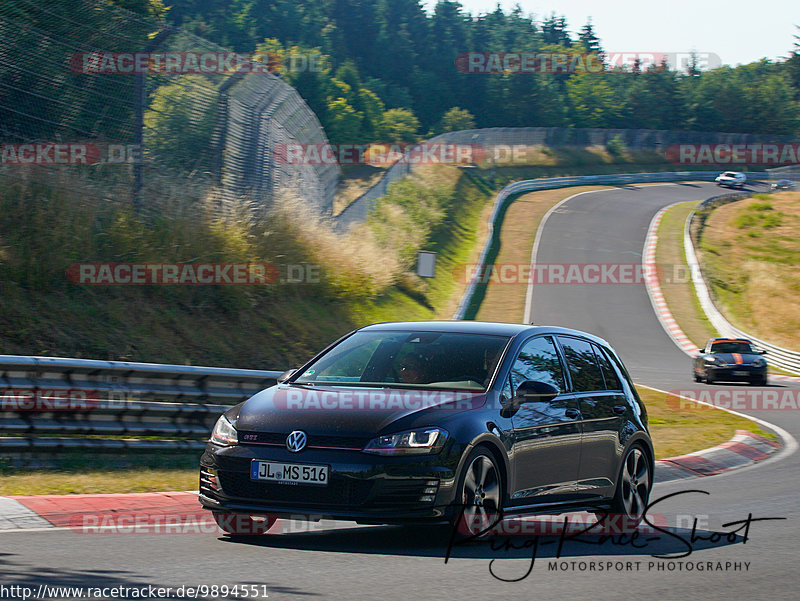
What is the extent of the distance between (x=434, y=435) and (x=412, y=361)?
3.91 feet

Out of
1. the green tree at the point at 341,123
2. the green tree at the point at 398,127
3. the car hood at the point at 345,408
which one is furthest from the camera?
the green tree at the point at 398,127

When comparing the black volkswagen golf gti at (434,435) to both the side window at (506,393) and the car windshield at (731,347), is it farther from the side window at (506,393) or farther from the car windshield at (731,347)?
the car windshield at (731,347)

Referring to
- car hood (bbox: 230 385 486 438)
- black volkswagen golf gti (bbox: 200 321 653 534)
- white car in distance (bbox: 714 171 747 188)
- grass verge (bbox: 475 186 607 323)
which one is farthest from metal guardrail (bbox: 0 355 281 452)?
white car in distance (bbox: 714 171 747 188)

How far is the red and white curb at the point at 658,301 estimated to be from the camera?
3511cm

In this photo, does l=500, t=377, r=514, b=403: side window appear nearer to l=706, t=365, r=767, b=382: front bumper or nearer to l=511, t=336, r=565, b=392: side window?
l=511, t=336, r=565, b=392: side window

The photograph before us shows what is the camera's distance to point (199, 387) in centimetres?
1095

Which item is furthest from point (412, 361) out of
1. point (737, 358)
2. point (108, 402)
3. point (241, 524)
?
point (737, 358)

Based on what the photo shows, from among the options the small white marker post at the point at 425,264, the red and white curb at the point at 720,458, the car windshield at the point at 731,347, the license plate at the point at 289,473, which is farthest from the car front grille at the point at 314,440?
the car windshield at the point at 731,347

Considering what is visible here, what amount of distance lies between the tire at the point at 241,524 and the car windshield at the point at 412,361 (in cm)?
104

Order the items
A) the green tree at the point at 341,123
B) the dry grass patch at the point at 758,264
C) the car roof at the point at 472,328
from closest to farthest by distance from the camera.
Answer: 1. the car roof at the point at 472,328
2. the dry grass patch at the point at 758,264
3. the green tree at the point at 341,123

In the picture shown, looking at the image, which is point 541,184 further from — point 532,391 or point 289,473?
point 289,473

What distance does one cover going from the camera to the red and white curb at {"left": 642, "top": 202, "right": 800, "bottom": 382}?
3511 cm

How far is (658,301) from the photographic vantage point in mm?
42625

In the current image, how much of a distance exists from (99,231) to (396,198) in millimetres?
27589
